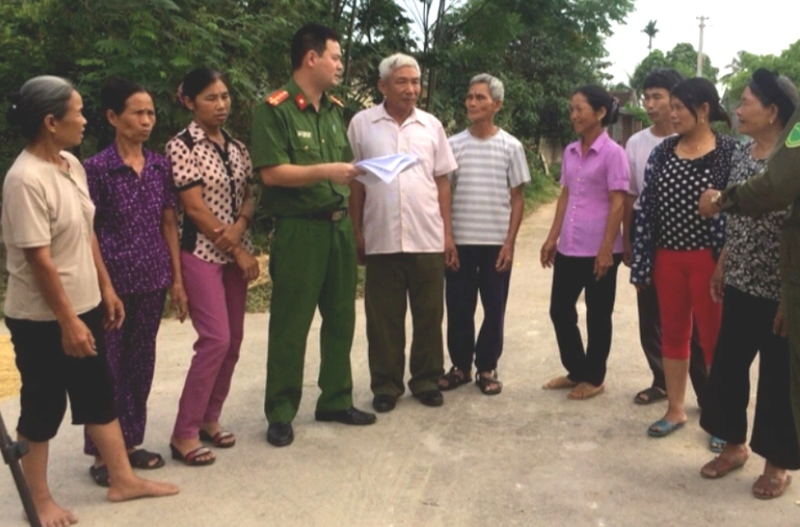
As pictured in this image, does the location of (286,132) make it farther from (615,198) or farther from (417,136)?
(615,198)

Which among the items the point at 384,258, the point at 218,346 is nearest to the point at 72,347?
the point at 218,346

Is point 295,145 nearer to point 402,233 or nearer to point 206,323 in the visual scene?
point 402,233

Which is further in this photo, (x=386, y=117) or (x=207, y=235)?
(x=386, y=117)

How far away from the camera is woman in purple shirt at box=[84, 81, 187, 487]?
11.6ft

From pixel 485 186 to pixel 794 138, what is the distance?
221 cm

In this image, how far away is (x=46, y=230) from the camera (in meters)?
3.00

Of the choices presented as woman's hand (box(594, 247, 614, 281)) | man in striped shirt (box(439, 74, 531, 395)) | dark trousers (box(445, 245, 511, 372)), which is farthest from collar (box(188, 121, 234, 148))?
woman's hand (box(594, 247, 614, 281))

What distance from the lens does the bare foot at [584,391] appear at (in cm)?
482

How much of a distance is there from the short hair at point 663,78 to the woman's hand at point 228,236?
8.25 feet

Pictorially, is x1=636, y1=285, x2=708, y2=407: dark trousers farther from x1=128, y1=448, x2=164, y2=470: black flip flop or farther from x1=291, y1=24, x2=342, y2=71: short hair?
x1=128, y1=448, x2=164, y2=470: black flip flop

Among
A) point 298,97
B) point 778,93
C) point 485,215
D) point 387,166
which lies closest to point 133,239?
point 298,97

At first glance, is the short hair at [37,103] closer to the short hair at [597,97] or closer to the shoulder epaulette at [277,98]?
the shoulder epaulette at [277,98]

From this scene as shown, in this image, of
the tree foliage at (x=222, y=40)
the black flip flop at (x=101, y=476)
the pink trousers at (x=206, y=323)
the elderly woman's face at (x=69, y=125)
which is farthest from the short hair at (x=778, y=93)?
the tree foliage at (x=222, y=40)

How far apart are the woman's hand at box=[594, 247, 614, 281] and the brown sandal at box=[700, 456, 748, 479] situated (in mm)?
1268
